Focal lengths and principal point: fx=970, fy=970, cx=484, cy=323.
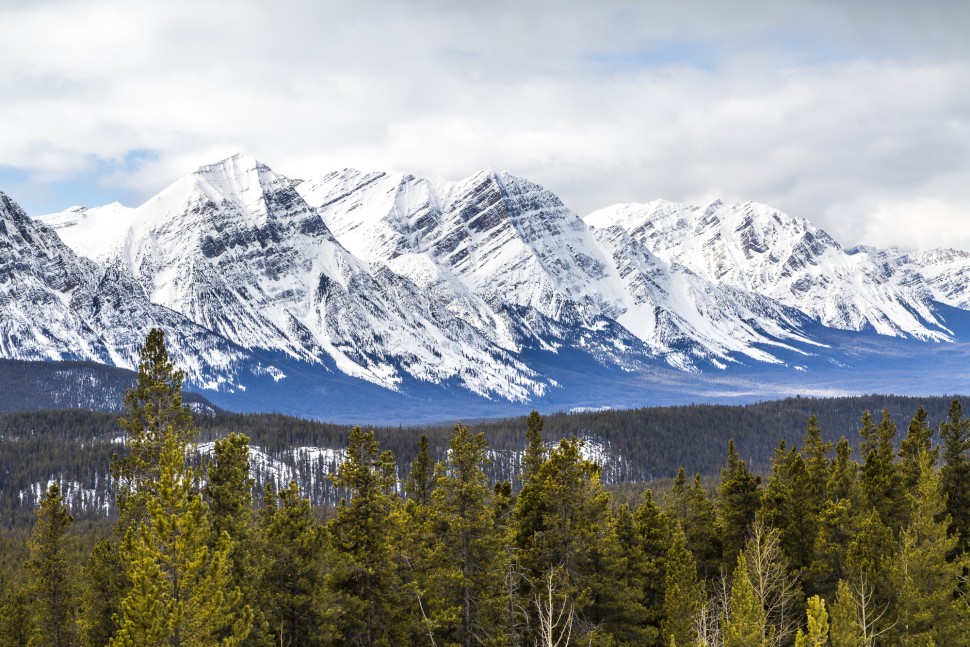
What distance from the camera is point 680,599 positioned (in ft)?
165

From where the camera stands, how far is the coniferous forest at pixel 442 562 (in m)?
41.6

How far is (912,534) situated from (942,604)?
6883mm

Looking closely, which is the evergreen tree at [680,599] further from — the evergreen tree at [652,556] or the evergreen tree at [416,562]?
the evergreen tree at [416,562]

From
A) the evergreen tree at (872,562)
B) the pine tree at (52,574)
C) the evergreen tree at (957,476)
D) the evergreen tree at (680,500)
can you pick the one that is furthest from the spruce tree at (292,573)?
the evergreen tree at (957,476)

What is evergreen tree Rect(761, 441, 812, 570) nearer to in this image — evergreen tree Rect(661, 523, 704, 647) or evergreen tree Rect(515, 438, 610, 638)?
evergreen tree Rect(661, 523, 704, 647)

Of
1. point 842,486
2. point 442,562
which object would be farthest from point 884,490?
point 442,562

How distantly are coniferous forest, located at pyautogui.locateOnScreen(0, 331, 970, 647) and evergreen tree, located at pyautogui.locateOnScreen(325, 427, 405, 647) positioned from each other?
3.8 inches

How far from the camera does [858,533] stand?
192 feet

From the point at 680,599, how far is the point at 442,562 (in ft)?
42.1

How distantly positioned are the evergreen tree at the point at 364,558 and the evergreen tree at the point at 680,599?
14403 millimetres

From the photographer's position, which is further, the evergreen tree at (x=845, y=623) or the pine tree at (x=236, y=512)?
the evergreen tree at (x=845, y=623)

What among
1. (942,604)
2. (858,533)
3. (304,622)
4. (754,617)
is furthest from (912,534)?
(304,622)

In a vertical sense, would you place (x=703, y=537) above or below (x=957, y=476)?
below

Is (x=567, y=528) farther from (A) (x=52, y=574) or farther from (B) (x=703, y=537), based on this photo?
(A) (x=52, y=574)
